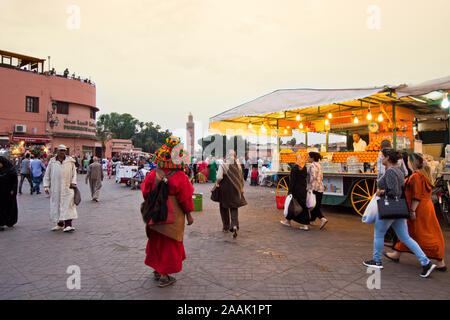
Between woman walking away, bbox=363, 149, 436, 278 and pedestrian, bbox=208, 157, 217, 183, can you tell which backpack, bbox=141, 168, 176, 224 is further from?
pedestrian, bbox=208, 157, 217, 183

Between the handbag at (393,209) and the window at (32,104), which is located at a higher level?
the window at (32,104)

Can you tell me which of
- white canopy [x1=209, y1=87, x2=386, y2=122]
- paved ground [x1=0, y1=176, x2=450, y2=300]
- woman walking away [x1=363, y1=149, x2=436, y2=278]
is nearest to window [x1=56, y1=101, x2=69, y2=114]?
white canopy [x1=209, y1=87, x2=386, y2=122]

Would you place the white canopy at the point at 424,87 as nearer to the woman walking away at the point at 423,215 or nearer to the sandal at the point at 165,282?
the woman walking away at the point at 423,215

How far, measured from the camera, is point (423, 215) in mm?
4113

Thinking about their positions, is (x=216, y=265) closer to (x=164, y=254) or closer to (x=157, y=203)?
(x=164, y=254)

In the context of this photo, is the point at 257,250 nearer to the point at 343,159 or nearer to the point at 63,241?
the point at 63,241

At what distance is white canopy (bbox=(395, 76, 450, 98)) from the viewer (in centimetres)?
621

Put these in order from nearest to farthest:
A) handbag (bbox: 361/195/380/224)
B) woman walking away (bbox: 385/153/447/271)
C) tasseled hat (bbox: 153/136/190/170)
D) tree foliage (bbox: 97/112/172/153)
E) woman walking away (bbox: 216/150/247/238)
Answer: tasseled hat (bbox: 153/136/190/170) < woman walking away (bbox: 385/153/447/271) < handbag (bbox: 361/195/380/224) < woman walking away (bbox: 216/150/247/238) < tree foliage (bbox: 97/112/172/153)

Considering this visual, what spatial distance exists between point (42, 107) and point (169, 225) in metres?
29.1

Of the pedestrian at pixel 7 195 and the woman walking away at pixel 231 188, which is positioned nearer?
the woman walking away at pixel 231 188

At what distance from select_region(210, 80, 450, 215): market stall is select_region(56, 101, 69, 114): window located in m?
23.6

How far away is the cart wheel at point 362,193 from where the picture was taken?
25.9 ft

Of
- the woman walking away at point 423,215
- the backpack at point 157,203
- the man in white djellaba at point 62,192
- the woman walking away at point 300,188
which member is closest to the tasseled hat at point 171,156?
the backpack at point 157,203

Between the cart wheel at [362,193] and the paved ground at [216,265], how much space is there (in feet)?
3.86
